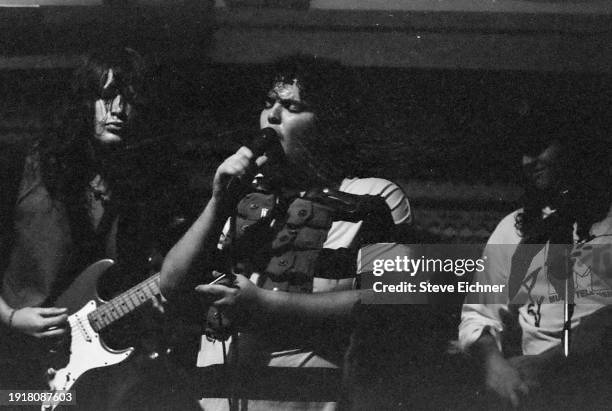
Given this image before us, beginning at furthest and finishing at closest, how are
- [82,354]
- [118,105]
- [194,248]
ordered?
[118,105], [82,354], [194,248]

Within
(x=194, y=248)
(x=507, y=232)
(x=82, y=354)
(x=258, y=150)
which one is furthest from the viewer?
(x=82, y=354)

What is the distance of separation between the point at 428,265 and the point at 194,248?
3.00ft

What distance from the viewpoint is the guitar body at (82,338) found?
3.84 m

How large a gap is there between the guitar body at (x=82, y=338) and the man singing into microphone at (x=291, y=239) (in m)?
0.35

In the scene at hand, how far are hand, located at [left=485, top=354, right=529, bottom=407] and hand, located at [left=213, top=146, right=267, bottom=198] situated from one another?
1.18 metres

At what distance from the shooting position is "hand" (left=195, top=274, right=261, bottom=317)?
3.58 metres

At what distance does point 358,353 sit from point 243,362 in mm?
442

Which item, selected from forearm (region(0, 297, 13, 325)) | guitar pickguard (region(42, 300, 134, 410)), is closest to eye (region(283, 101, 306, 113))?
guitar pickguard (region(42, 300, 134, 410))

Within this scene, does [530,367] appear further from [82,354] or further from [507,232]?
[82,354]

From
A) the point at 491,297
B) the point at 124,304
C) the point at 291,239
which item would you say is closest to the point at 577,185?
the point at 491,297

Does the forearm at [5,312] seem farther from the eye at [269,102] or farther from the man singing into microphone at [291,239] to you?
the eye at [269,102]

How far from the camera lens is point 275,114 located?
12.2ft

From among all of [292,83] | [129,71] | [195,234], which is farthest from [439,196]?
[129,71]

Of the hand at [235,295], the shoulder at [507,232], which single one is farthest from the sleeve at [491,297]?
the hand at [235,295]
